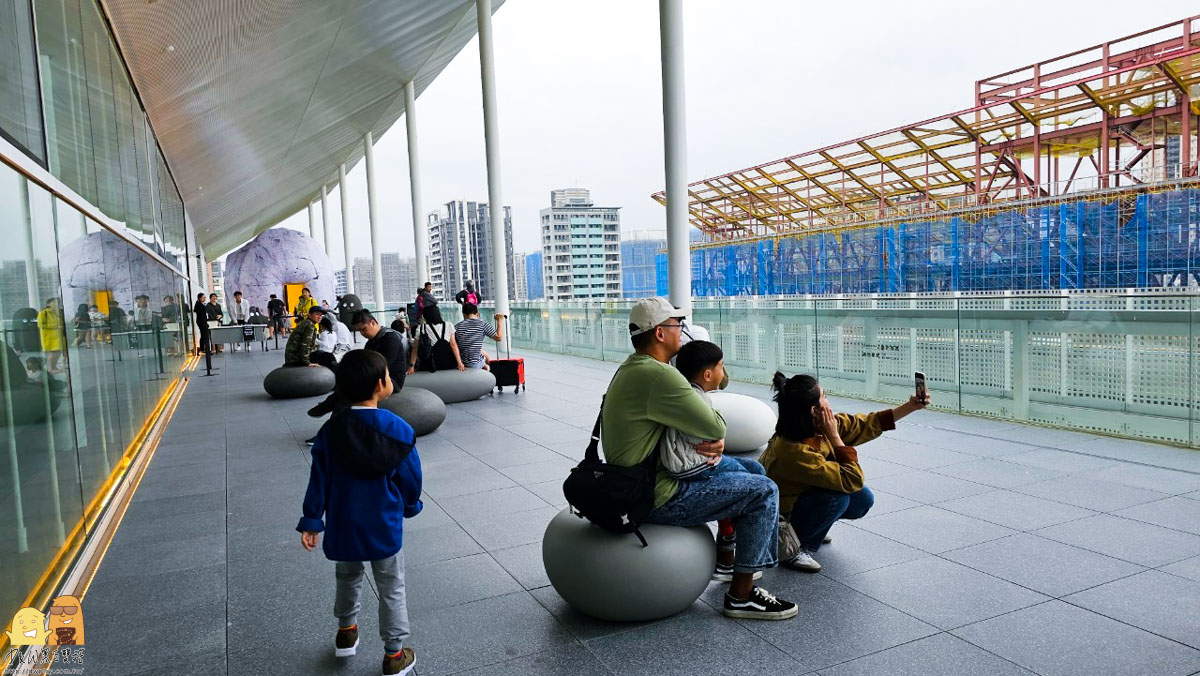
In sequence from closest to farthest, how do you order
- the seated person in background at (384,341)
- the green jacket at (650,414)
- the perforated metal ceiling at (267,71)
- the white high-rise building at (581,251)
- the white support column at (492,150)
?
the green jacket at (650,414), the seated person in background at (384,341), the perforated metal ceiling at (267,71), the white support column at (492,150), the white high-rise building at (581,251)

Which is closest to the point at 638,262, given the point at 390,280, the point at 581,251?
the point at 581,251

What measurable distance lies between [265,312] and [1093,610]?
37806 mm

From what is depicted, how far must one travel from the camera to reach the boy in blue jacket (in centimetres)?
295

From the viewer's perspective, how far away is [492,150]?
16.4 meters

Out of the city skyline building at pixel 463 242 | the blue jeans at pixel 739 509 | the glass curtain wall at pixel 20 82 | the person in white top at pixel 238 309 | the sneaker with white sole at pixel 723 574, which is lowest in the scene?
the sneaker with white sole at pixel 723 574

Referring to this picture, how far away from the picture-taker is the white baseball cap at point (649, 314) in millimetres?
3363

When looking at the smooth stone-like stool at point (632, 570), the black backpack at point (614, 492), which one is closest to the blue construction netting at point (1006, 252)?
the smooth stone-like stool at point (632, 570)

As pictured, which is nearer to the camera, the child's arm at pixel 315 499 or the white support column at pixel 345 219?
the child's arm at pixel 315 499

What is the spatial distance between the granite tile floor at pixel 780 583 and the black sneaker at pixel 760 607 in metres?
0.05

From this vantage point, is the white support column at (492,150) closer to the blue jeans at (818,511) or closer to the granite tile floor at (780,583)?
the granite tile floor at (780,583)

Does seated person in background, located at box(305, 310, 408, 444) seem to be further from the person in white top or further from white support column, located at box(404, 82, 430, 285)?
the person in white top

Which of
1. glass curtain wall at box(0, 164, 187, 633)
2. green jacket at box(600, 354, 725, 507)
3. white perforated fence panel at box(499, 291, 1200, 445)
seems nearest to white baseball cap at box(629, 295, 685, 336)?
green jacket at box(600, 354, 725, 507)

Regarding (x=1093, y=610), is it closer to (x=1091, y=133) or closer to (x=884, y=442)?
(x=884, y=442)

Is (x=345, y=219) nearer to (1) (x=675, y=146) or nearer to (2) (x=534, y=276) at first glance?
(2) (x=534, y=276)
